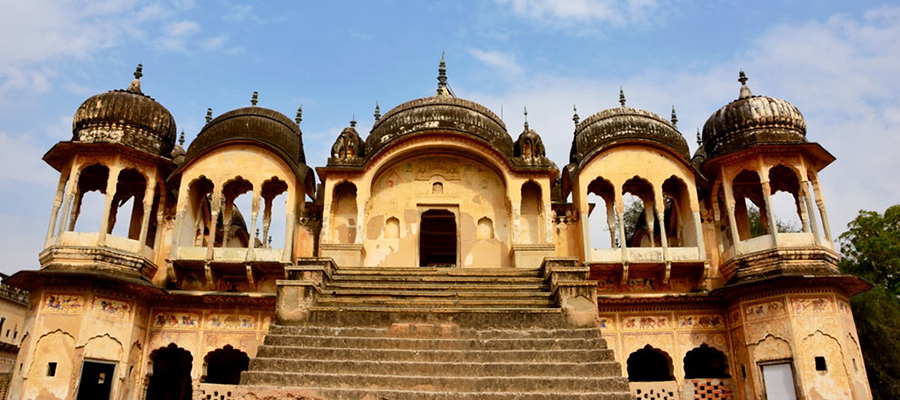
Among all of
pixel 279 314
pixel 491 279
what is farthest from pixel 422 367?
pixel 491 279

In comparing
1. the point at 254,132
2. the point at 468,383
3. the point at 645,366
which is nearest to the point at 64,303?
the point at 254,132

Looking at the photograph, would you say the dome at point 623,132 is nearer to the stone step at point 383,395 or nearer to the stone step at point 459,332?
the stone step at point 459,332

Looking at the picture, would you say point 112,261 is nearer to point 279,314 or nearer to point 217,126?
point 217,126

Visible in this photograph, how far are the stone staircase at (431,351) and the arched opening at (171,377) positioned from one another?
678 cm

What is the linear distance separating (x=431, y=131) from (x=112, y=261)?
6.98 m

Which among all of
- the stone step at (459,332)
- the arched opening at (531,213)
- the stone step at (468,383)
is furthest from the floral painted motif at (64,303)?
the arched opening at (531,213)

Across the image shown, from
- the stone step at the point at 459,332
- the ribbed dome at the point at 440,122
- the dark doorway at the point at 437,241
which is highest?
the ribbed dome at the point at 440,122

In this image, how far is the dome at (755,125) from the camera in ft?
45.7

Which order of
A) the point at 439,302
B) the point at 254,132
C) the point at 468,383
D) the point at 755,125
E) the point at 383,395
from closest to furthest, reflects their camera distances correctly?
the point at 383,395 → the point at 468,383 → the point at 439,302 → the point at 755,125 → the point at 254,132

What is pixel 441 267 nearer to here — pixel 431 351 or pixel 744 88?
pixel 431 351

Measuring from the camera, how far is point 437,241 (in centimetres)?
1956

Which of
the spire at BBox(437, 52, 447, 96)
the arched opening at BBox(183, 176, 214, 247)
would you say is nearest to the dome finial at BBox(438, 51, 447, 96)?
the spire at BBox(437, 52, 447, 96)

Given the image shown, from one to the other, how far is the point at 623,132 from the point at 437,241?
22.2 feet

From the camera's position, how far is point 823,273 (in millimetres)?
12344
